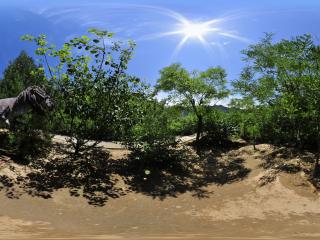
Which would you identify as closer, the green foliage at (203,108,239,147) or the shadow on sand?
the shadow on sand

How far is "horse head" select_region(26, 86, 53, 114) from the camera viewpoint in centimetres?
1473

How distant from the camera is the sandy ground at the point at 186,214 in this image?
33.3 feet

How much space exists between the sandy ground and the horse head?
312cm

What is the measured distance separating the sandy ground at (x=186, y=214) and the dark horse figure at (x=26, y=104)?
3164mm

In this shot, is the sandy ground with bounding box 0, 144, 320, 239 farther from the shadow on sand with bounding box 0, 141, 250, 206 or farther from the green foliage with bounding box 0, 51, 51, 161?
the green foliage with bounding box 0, 51, 51, 161

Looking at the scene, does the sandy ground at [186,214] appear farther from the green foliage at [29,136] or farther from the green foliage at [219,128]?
the green foliage at [219,128]

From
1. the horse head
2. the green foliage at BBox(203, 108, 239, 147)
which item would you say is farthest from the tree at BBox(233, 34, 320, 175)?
the horse head

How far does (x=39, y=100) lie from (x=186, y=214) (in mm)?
6140

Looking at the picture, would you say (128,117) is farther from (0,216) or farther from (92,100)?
(0,216)

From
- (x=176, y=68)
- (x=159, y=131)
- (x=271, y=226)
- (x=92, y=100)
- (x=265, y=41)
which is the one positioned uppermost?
(x=265, y=41)

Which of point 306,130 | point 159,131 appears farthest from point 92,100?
point 306,130

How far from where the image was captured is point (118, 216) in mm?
Result: 12008

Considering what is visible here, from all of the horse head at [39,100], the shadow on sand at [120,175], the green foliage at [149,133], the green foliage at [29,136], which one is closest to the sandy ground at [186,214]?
the shadow on sand at [120,175]

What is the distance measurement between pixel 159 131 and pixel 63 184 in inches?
150
